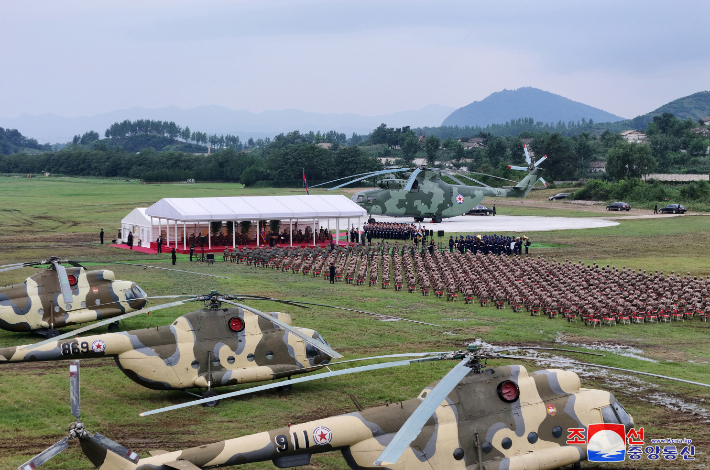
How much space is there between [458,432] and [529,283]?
64.2ft

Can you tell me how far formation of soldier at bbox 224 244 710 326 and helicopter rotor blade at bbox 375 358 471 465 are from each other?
1669 centimetres

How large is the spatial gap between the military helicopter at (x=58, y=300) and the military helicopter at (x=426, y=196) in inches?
1206

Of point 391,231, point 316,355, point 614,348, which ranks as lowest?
point 614,348

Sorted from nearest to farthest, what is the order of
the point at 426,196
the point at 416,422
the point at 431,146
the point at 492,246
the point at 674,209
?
the point at 416,422 → the point at 492,246 → the point at 426,196 → the point at 674,209 → the point at 431,146

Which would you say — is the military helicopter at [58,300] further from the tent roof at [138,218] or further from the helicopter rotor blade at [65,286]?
the tent roof at [138,218]

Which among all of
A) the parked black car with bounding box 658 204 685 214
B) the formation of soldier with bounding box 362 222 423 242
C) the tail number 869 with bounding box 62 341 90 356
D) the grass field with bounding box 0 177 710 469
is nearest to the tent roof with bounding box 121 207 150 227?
the grass field with bounding box 0 177 710 469

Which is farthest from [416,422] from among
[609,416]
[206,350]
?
[206,350]

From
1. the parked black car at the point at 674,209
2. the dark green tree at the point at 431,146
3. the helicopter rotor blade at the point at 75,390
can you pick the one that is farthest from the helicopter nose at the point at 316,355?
the dark green tree at the point at 431,146

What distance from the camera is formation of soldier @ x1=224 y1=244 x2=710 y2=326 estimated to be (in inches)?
968

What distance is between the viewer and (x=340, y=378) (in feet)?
56.5

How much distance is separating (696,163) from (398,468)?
13361cm

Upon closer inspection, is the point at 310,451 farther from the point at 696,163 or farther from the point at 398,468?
the point at 696,163

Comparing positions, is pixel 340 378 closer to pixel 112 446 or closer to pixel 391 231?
pixel 112 446

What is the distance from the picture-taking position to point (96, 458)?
28.3 ft
